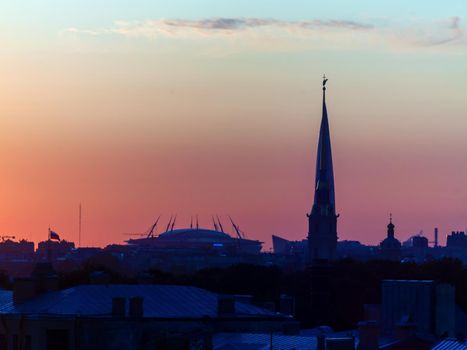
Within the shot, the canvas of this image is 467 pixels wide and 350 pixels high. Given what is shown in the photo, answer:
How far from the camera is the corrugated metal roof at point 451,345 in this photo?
47528 mm

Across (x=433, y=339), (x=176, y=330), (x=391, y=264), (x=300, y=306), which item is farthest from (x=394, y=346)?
(x=391, y=264)

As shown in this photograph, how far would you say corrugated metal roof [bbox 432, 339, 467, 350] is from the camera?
47.5 meters

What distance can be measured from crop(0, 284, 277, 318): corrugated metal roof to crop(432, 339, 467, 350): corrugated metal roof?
1286 centimetres

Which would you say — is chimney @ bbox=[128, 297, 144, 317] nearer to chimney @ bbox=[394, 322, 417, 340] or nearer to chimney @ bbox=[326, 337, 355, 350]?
chimney @ bbox=[394, 322, 417, 340]

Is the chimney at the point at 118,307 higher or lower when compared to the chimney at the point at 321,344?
higher

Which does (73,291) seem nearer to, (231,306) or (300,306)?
(231,306)

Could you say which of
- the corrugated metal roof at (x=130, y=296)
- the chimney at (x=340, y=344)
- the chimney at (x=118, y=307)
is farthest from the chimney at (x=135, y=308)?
the chimney at (x=340, y=344)

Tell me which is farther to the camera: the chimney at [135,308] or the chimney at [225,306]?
the chimney at [225,306]

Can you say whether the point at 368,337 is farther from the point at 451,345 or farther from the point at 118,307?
the point at 118,307

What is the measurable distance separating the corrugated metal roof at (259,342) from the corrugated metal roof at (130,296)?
103 inches

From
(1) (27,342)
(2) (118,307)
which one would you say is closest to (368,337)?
(2) (118,307)

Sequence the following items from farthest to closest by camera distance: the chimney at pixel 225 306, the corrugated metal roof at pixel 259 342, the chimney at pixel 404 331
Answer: the chimney at pixel 225 306, the corrugated metal roof at pixel 259 342, the chimney at pixel 404 331

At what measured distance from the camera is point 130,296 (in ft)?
206

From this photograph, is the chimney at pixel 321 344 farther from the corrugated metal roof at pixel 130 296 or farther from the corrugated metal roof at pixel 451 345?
the corrugated metal roof at pixel 130 296
